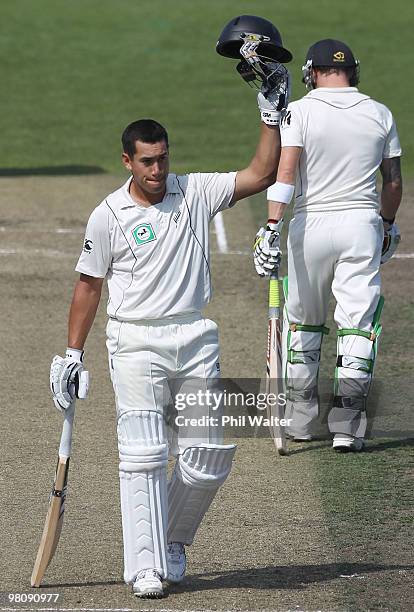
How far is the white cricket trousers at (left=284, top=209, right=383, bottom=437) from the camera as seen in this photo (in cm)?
859

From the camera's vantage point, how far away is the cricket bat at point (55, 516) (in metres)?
6.40

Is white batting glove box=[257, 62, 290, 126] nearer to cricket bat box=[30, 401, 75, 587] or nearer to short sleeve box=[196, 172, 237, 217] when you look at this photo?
short sleeve box=[196, 172, 237, 217]

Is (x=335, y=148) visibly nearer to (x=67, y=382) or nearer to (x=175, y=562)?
(x=67, y=382)

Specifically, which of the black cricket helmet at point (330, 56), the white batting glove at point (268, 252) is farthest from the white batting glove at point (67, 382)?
the black cricket helmet at point (330, 56)

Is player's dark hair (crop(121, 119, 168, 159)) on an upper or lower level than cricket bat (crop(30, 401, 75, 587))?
upper

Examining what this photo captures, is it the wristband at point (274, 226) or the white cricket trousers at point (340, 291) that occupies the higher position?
the wristband at point (274, 226)

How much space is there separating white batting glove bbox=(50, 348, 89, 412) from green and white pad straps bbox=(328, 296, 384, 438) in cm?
259

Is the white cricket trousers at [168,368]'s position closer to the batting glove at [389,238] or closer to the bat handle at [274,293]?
the bat handle at [274,293]

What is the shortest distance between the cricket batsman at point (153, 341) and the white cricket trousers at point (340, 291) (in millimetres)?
2142

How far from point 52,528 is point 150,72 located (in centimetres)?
2392

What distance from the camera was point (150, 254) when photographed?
21.1ft

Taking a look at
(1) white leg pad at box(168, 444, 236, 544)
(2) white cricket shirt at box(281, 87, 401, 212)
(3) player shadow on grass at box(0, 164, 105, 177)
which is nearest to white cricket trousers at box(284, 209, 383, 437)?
(2) white cricket shirt at box(281, 87, 401, 212)

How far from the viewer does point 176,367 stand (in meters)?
6.43

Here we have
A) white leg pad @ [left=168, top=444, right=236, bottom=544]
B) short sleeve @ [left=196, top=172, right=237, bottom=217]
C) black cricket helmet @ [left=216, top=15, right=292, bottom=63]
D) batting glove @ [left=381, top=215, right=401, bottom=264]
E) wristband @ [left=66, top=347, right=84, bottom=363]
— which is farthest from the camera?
batting glove @ [left=381, top=215, right=401, bottom=264]
